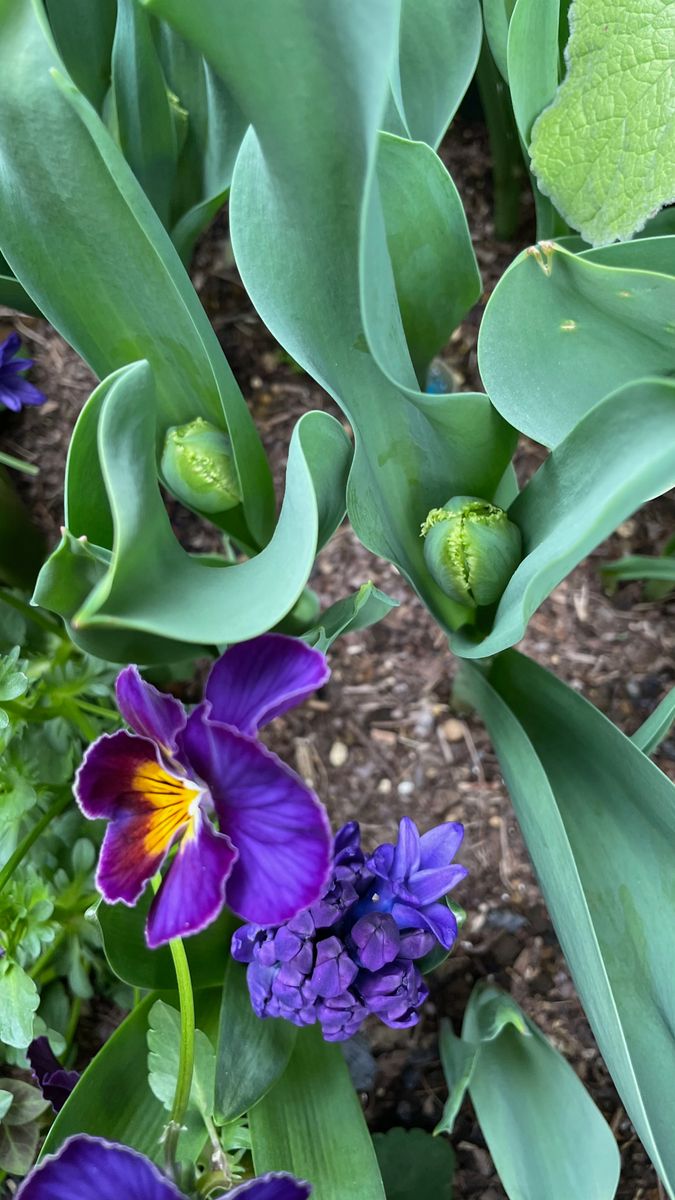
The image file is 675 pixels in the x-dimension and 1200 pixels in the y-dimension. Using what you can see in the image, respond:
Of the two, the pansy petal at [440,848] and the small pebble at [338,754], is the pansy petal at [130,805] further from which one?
the small pebble at [338,754]

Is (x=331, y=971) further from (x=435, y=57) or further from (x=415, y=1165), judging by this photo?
(x=435, y=57)

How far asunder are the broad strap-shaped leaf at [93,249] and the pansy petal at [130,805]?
0.77 ft

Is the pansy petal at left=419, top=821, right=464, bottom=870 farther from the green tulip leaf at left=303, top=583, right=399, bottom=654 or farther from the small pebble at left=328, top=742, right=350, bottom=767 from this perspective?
the small pebble at left=328, top=742, right=350, bottom=767

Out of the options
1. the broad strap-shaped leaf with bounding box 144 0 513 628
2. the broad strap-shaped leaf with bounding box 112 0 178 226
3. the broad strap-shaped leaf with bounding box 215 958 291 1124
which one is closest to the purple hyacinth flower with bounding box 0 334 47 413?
the broad strap-shaped leaf with bounding box 112 0 178 226

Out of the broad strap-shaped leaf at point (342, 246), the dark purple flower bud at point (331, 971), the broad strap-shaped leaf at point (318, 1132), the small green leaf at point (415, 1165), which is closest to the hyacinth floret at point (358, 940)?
the dark purple flower bud at point (331, 971)

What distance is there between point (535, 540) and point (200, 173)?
18.7 inches

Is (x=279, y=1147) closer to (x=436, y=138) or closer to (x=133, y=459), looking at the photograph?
(x=133, y=459)

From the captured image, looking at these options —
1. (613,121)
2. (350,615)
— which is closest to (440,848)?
(350,615)

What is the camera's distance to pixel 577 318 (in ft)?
1.91

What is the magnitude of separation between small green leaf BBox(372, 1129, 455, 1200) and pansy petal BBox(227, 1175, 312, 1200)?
0.40 metres

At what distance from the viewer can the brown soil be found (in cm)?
91

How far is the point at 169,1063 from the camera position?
560 millimetres

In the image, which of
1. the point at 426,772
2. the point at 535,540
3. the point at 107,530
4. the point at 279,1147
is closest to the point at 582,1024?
the point at 426,772

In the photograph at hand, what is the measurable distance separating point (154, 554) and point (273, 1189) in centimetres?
35
